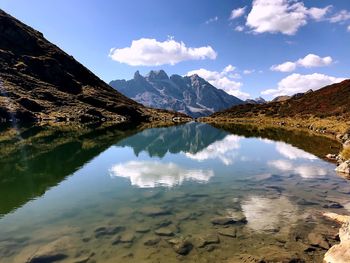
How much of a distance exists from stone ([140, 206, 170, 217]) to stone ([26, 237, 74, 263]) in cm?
679

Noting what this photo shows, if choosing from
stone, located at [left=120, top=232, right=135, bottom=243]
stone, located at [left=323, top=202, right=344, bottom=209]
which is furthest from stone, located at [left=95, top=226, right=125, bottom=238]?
stone, located at [left=323, top=202, right=344, bottom=209]

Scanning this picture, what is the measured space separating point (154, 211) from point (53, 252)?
9.17 m

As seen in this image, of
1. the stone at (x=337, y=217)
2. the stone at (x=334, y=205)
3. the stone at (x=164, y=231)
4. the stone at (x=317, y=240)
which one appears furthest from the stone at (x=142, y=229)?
the stone at (x=334, y=205)

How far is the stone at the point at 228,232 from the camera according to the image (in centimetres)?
2183

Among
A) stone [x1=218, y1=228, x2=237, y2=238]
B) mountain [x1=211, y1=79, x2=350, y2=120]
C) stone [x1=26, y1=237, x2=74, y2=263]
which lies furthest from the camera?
mountain [x1=211, y1=79, x2=350, y2=120]

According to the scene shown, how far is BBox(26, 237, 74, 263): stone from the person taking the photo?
18469mm

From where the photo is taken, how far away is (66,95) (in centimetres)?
18512

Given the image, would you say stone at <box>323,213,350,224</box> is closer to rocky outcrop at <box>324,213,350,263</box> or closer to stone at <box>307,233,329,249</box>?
stone at <box>307,233,329,249</box>

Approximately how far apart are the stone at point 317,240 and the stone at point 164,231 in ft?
28.2

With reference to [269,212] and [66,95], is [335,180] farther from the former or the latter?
[66,95]

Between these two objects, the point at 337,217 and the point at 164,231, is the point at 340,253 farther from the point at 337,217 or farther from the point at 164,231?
the point at 164,231

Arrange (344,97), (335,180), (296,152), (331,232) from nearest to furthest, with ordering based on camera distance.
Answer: (331,232) → (335,180) → (296,152) → (344,97)

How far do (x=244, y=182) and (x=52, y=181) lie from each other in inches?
850

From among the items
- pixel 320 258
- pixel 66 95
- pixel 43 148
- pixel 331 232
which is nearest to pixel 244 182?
pixel 331 232
